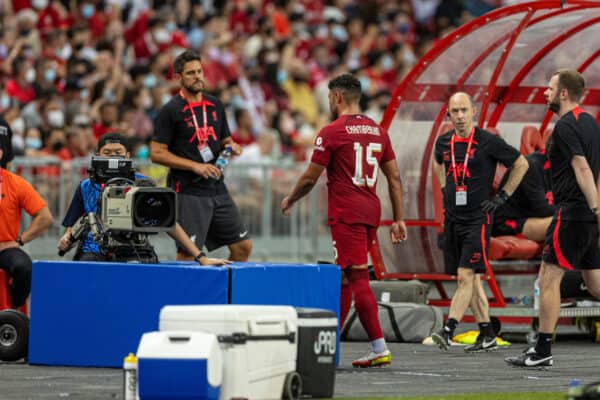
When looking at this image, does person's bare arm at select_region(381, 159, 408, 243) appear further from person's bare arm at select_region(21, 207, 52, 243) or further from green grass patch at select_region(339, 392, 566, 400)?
person's bare arm at select_region(21, 207, 52, 243)

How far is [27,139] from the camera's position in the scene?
18875mm

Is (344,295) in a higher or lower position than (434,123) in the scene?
lower

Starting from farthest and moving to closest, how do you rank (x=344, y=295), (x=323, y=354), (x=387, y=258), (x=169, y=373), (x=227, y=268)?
(x=387, y=258) → (x=344, y=295) → (x=227, y=268) → (x=323, y=354) → (x=169, y=373)

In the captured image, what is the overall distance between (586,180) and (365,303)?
187 cm

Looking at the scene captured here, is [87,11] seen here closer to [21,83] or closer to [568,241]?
[21,83]

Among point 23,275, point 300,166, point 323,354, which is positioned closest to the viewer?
point 323,354

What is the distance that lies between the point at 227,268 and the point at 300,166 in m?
10.2

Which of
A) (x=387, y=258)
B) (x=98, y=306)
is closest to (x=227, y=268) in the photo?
(x=98, y=306)

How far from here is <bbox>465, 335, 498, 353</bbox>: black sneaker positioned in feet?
42.0

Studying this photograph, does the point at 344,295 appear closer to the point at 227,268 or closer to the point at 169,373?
the point at 227,268

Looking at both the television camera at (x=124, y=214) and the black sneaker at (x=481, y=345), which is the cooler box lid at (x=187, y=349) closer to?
the television camera at (x=124, y=214)

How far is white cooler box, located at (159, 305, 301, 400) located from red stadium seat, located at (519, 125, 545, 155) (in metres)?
7.78

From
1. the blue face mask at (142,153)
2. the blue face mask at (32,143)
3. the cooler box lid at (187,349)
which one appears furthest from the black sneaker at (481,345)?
the blue face mask at (32,143)

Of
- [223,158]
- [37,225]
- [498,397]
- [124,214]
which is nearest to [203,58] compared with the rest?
[223,158]
